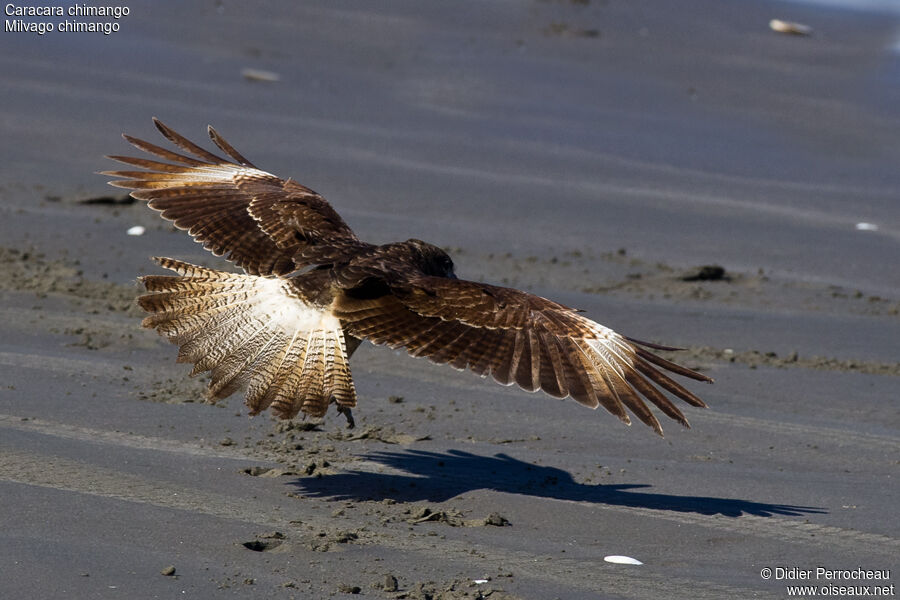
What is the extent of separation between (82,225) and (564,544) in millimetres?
5568

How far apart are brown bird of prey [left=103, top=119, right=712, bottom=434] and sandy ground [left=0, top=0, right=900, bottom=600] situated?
441 mm

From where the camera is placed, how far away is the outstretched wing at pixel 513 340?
515 centimetres

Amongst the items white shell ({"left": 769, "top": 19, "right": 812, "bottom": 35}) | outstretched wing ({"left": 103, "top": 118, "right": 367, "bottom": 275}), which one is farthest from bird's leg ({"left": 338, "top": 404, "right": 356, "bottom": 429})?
white shell ({"left": 769, "top": 19, "right": 812, "bottom": 35})

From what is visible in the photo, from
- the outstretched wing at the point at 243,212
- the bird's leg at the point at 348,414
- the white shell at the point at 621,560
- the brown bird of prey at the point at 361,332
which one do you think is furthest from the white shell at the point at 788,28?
the white shell at the point at 621,560

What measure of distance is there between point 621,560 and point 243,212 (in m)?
2.88

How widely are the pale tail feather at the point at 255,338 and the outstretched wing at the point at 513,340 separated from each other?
0.20m

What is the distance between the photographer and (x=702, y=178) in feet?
39.0

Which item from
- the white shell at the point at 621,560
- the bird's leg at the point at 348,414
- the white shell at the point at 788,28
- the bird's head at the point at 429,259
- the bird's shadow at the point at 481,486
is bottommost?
the white shell at the point at 621,560

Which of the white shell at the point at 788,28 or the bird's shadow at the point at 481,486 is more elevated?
the white shell at the point at 788,28

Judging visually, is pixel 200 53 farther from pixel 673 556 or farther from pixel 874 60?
pixel 673 556

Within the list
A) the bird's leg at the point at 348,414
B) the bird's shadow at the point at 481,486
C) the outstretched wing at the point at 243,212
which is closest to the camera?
the bird's shadow at the point at 481,486

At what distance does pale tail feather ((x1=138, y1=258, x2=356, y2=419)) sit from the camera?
17.1 ft

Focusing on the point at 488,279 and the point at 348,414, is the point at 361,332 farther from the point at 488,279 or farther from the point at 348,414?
the point at 488,279

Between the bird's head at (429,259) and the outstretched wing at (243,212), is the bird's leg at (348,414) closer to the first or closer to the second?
the outstretched wing at (243,212)
